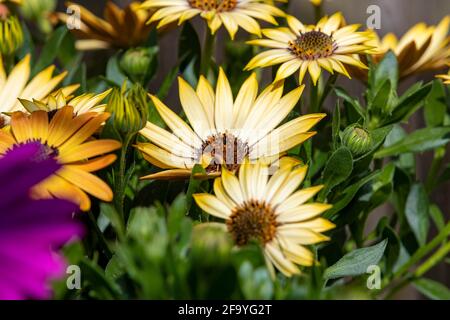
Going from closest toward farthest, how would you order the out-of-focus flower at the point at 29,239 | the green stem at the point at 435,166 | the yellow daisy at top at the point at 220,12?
the out-of-focus flower at the point at 29,239 → the yellow daisy at top at the point at 220,12 → the green stem at the point at 435,166

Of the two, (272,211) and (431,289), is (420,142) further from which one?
(272,211)

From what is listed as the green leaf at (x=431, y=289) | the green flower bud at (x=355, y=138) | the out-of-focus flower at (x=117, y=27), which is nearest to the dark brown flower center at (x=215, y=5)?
the out-of-focus flower at (x=117, y=27)

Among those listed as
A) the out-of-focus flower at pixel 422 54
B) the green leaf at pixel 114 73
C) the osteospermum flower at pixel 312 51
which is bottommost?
the osteospermum flower at pixel 312 51

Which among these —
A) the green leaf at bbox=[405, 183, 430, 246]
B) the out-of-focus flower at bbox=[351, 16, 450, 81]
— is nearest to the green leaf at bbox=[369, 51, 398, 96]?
the out-of-focus flower at bbox=[351, 16, 450, 81]

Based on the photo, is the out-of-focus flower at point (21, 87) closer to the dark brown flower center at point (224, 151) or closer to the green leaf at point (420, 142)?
the dark brown flower center at point (224, 151)

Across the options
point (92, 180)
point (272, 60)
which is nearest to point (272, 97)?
point (272, 60)

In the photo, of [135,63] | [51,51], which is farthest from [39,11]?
[135,63]

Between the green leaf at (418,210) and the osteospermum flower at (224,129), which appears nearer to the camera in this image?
the osteospermum flower at (224,129)
